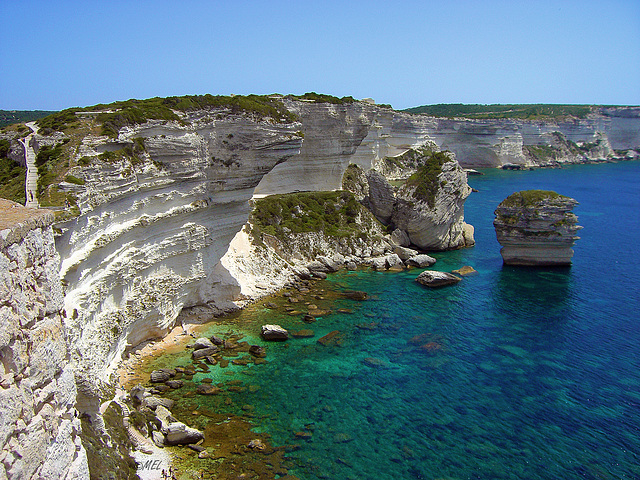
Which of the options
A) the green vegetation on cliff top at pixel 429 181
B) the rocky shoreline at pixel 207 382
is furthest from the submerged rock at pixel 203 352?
the green vegetation on cliff top at pixel 429 181

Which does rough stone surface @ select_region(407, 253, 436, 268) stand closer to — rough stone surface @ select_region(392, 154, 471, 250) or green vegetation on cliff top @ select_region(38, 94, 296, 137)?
rough stone surface @ select_region(392, 154, 471, 250)

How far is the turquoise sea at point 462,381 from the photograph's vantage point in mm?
19219

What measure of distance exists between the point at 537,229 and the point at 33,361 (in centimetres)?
4517

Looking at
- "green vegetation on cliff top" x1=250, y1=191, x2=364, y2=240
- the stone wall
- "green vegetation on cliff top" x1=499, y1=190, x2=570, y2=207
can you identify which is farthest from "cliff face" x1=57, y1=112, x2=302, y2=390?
"green vegetation on cliff top" x1=499, y1=190, x2=570, y2=207

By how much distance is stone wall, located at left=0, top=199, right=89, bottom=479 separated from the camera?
307 inches

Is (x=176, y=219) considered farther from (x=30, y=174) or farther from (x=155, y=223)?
(x=30, y=174)

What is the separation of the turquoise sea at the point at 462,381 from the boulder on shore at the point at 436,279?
75cm

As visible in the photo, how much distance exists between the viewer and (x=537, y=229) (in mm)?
45156

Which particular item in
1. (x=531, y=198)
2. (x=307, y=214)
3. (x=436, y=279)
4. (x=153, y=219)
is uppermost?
(x=153, y=219)

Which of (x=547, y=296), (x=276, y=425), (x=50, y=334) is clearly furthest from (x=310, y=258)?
(x=50, y=334)

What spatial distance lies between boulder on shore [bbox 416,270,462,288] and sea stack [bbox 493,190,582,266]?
355 inches

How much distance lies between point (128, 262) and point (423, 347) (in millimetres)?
17567

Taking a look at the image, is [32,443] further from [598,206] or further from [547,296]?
[598,206]

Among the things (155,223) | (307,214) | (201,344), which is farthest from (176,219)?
(307,214)
